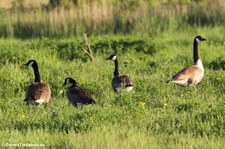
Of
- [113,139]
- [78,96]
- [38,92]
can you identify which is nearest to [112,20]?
[38,92]

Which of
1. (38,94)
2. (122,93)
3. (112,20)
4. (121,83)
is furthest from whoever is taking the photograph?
(112,20)

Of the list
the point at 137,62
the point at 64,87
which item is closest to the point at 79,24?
the point at 137,62

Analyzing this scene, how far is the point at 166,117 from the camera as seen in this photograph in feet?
34.8

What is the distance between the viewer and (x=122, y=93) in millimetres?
12367

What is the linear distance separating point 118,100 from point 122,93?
10.7 inches

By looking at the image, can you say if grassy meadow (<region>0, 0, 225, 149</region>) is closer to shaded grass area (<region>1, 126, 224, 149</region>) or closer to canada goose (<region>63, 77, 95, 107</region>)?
shaded grass area (<region>1, 126, 224, 149</region>)

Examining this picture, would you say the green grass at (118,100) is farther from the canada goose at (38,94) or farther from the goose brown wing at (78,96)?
the goose brown wing at (78,96)

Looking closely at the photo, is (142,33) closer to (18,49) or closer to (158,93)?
(18,49)

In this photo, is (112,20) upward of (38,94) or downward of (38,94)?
downward

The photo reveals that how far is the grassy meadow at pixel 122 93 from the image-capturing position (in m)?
9.38

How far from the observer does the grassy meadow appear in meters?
9.38

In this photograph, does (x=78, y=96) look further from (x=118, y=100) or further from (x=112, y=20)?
(x=112, y=20)

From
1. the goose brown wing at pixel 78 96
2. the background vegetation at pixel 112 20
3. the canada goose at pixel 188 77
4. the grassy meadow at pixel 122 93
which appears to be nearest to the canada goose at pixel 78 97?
the goose brown wing at pixel 78 96

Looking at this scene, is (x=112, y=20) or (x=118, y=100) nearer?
(x=118, y=100)
